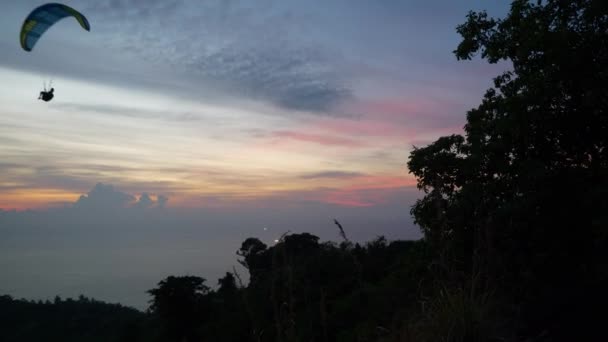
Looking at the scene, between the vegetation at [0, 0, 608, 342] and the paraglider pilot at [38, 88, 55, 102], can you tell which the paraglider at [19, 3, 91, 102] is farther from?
the vegetation at [0, 0, 608, 342]

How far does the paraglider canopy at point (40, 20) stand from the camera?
1673 cm

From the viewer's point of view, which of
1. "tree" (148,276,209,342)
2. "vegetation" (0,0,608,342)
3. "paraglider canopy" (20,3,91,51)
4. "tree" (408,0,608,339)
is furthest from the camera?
"tree" (148,276,209,342)

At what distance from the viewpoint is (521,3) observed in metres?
9.54

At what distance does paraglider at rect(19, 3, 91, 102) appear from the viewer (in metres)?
16.7

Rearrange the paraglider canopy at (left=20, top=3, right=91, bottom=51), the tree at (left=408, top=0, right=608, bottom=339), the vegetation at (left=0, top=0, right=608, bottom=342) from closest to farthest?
the vegetation at (left=0, top=0, right=608, bottom=342)
the tree at (left=408, top=0, right=608, bottom=339)
the paraglider canopy at (left=20, top=3, right=91, bottom=51)

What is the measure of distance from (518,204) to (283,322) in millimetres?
6085

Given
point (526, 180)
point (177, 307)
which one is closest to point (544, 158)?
point (526, 180)

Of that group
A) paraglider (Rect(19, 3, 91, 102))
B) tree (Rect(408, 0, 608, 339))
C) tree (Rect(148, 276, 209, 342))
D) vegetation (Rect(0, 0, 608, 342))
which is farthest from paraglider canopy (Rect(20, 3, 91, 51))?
tree (Rect(148, 276, 209, 342))

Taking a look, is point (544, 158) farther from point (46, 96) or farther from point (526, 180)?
point (46, 96)

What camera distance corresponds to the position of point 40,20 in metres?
17.2

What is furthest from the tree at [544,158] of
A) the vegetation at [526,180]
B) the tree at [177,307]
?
the tree at [177,307]

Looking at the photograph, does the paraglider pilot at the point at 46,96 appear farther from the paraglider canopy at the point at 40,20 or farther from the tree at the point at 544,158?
the tree at the point at 544,158

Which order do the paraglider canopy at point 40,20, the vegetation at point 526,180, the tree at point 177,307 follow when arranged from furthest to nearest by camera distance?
the tree at point 177,307 < the paraglider canopy at point 40,20 < the vegetation at point 526,180

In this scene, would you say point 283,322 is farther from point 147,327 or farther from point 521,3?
point 147,327
